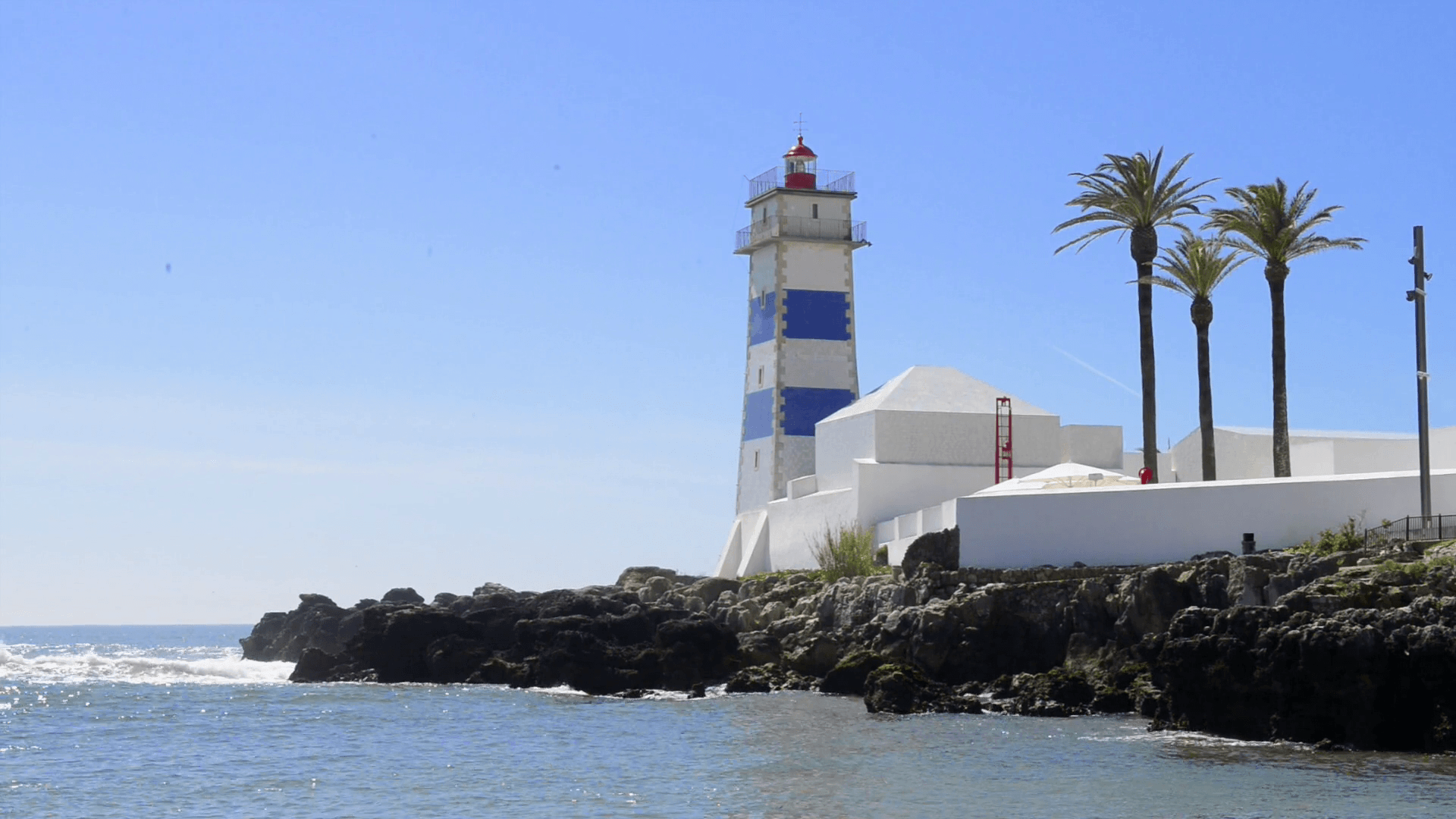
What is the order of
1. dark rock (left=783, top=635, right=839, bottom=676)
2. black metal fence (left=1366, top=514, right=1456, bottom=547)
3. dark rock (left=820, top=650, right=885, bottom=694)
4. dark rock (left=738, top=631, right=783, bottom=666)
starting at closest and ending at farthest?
black metal fence (left=1366, top=514, right=1456, bottom=547) < dark rock (left=820, top=650, right=885, bottom=694) < dark rock (left=783, top=635, right=839, bottom=676) < dark rock (left=738, top=631, right=783, bottom=666)

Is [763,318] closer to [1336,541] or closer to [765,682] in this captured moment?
[765,682]

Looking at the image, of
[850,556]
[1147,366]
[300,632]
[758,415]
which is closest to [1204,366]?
[1147,366]

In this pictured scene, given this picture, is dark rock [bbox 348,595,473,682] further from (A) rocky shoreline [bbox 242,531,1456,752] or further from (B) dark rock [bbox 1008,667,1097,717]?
(B) dark rock [bbox 1008,667,1097,717]

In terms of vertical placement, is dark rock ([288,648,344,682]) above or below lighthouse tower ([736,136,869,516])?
below

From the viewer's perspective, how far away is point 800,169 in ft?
174

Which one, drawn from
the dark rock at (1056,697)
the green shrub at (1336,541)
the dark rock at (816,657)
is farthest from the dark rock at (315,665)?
the green shrub at (1336,541)

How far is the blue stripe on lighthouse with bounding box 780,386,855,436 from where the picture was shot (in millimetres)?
50938

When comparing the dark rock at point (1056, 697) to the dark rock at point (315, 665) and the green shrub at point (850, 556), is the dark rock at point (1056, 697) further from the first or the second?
the dark rock at point (315, 665)

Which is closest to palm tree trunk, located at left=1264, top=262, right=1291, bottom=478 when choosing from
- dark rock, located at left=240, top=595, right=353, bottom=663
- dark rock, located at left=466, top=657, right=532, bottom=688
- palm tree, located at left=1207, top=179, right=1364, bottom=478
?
palm tree, located at left=1207, top=179, right=1364, bottom=478

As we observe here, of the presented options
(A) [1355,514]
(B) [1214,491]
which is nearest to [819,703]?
(B) [1214,491]

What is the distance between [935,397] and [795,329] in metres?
5.77

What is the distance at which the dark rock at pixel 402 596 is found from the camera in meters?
59.6

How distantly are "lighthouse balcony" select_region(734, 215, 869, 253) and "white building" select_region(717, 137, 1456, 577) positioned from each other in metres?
0.05

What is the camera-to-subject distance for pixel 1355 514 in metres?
31.1
